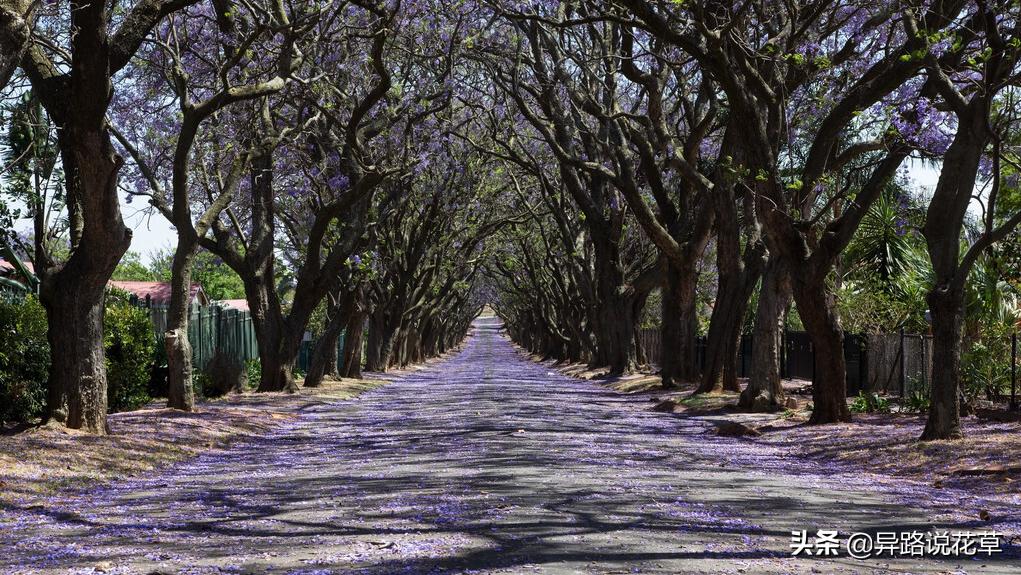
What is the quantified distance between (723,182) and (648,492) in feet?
42.9

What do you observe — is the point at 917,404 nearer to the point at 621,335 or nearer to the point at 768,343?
the point at 768,343

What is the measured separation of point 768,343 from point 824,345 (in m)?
2.99

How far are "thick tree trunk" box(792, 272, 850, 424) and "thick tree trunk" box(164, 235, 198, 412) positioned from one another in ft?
30.1

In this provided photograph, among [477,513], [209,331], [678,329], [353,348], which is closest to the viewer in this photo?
[477,513]

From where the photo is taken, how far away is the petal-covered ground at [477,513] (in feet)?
21.3

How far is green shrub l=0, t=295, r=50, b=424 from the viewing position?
13.6 m

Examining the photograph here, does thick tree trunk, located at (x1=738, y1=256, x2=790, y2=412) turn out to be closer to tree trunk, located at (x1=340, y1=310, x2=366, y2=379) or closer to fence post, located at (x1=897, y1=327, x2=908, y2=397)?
fence post, located at (x1=897, y1=327, x2=908, y2=397)

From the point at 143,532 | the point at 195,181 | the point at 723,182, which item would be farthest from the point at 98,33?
the point at 195,181

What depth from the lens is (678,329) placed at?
2825 centimetres

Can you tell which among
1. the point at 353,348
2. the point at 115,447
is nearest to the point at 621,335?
the point at 353,348

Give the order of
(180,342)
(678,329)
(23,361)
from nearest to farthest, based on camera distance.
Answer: (23,361)
(180,342)
(678,329)

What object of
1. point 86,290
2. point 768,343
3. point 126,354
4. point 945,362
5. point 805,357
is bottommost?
point 805,357

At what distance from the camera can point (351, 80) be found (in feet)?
84.1

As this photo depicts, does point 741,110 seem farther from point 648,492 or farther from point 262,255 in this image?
point 262,255
